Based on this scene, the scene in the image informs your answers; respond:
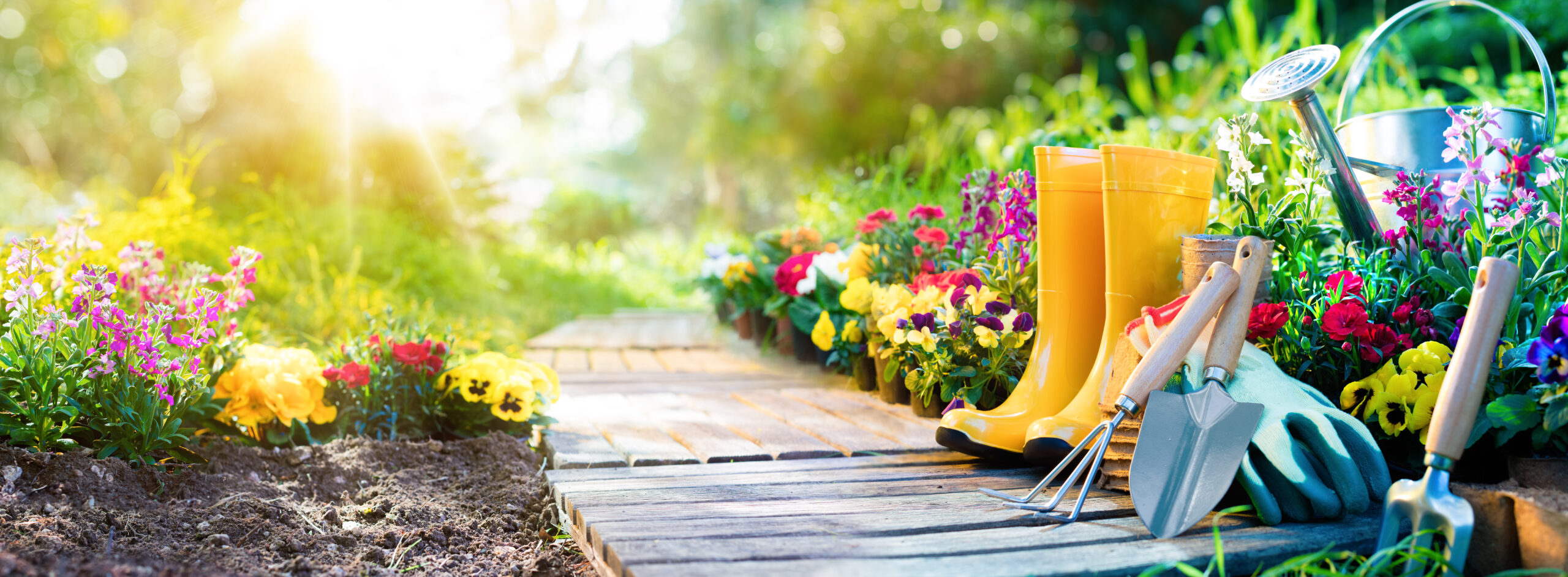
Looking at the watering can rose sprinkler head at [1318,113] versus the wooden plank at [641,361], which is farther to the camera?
the wooden plank at [641,361]

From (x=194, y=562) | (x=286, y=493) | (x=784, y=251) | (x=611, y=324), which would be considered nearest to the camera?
(x=194, y=562)

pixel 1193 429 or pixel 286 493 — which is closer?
pixel 1193 429

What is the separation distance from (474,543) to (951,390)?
1106 mm

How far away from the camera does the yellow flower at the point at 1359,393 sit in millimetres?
1496

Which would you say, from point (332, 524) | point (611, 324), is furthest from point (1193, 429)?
point (611, 324)

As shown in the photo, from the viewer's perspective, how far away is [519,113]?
14109 millimetres

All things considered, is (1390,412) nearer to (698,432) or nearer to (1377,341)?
(1377,341)

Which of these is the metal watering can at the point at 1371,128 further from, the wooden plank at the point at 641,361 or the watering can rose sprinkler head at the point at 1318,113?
the wooden plank at the point at 641,361

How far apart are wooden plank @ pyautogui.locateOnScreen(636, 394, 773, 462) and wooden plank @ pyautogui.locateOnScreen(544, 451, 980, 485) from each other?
0.13 ft

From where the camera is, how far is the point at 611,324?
4.64 m

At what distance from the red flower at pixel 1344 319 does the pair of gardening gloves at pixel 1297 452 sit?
0.14m

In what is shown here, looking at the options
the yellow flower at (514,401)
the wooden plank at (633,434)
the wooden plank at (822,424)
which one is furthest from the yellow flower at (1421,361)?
the yellow flower at (514,401)

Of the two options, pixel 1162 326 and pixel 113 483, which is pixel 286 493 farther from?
pixel 1162 326

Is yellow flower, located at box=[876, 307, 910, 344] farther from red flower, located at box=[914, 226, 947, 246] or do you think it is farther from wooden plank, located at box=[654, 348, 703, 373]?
wooden plank, located at box=[654, 348, 703, 373]
